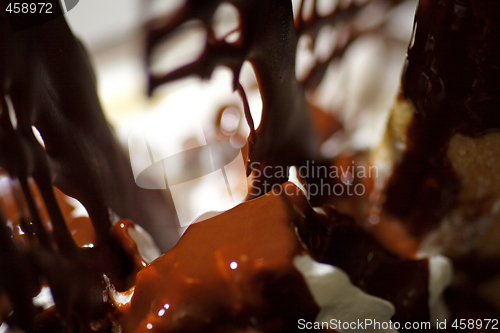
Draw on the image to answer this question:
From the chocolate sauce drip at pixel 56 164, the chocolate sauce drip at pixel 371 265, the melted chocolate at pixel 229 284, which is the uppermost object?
the chocolate sauce drip at pixel 56 164

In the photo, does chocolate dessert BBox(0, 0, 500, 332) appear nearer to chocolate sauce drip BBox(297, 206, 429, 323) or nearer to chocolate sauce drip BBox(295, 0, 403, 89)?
chocolate sauce drip BBox(297, 206, 429, 323)

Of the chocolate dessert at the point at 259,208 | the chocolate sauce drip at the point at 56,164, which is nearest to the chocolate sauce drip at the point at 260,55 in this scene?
the chocolate dessert at the point at 259,208

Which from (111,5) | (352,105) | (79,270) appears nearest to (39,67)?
(111,5)

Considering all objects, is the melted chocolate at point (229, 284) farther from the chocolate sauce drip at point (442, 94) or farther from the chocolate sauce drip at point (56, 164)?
the chocolate sauce drip at point (442, 94)

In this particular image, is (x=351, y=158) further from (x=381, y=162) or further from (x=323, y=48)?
(x=323, y=48)

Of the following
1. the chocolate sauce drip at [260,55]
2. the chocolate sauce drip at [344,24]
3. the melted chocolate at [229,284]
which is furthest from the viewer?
the chocolate sauce drip at [344,24]

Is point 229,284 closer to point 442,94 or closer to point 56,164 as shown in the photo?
point 56,164
